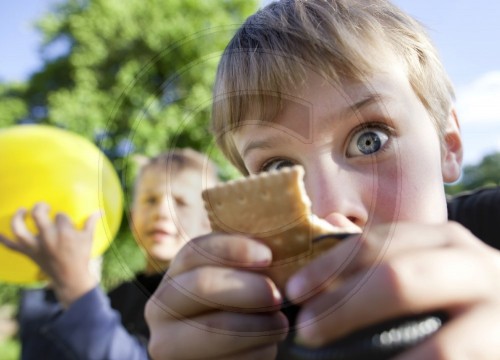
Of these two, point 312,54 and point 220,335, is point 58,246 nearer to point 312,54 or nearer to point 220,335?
point 312,54

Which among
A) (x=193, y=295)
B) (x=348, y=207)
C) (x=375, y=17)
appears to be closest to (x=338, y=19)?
(x=375, y=17)

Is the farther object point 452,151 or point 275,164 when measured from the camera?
point 452,151

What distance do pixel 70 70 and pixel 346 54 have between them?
790cm

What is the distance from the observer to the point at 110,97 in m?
5.80

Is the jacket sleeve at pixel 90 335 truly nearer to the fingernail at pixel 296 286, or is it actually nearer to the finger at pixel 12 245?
the finger at pixel 12 245

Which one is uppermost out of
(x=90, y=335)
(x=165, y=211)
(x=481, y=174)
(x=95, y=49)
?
(x=165, y=211)

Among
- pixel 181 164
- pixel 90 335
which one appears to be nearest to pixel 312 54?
pixel 181 164

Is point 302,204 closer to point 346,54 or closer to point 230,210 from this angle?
point 230,210

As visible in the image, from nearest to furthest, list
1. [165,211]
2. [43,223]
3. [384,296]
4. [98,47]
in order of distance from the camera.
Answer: [384,296] → [165,211] → [43,223] → [98,47]

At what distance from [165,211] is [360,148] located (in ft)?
1.39

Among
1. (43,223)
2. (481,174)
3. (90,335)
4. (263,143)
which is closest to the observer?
(263,143)

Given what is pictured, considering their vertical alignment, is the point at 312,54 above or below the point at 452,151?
above

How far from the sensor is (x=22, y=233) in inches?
54.7

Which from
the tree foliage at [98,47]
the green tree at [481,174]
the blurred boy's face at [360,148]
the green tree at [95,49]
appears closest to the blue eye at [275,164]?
the blurred boy's face at [360,148]
